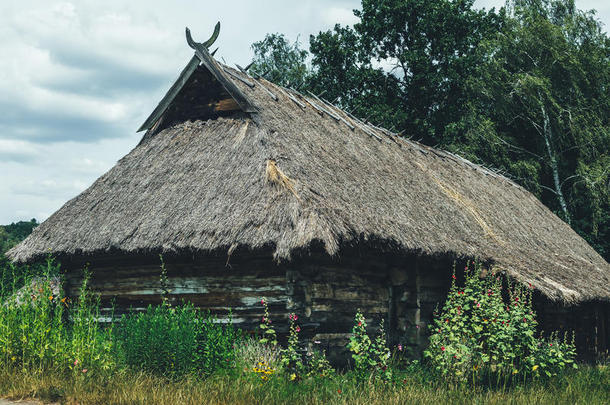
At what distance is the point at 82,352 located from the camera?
6621 millimetres

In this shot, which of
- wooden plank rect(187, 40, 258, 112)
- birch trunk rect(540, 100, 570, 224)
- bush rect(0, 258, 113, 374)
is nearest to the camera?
bush rect(0, 258, 113, 374)

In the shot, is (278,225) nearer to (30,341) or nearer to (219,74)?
(30,341)

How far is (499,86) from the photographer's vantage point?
23.9 meters

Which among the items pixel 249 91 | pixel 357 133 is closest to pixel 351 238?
pixel 249 91

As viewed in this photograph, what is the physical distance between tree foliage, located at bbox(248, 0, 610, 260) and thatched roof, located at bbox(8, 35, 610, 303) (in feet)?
31.4

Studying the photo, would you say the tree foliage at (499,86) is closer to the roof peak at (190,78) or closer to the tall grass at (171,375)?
the roof peak at (190,78)

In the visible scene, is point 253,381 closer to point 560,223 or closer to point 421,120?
point 560,223

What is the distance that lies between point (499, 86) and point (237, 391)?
820 inches

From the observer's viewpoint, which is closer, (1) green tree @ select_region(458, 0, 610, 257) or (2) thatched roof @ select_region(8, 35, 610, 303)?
(2) thatched roof @ select_region(8, 35, 610, 303)

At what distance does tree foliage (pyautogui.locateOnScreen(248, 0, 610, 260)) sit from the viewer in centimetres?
2312

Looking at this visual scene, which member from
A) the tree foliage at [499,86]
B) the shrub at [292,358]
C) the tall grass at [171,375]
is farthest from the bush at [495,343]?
the tree foliage at [499,86]

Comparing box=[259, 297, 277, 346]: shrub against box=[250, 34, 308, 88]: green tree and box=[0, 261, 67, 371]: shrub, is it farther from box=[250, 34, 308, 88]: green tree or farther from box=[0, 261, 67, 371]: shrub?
box=[250, 34, 308, 88]: green tree

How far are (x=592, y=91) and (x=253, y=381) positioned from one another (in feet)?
70.6

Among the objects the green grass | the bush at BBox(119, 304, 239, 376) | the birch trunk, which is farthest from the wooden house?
the birch trunk
